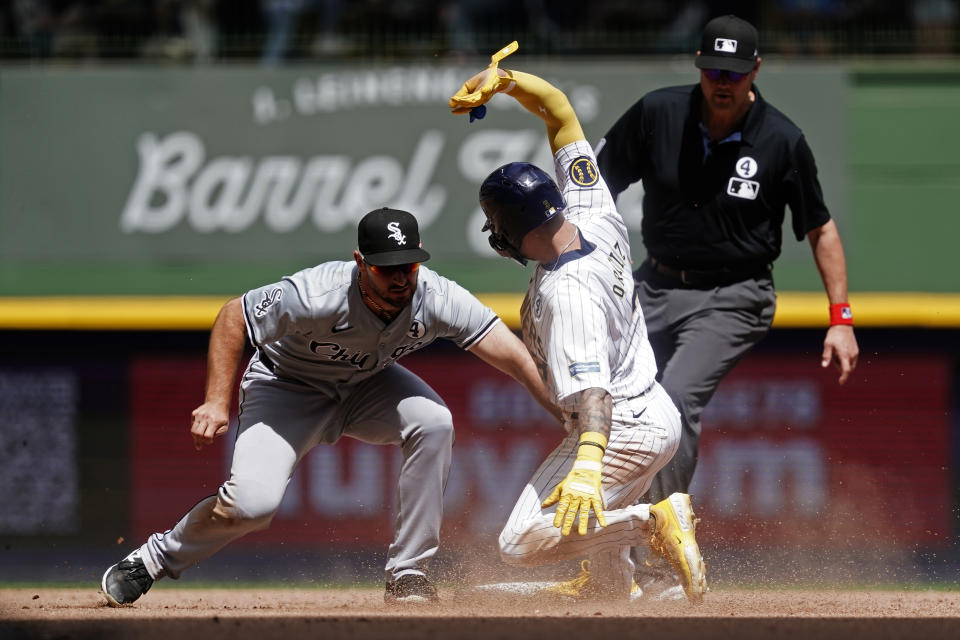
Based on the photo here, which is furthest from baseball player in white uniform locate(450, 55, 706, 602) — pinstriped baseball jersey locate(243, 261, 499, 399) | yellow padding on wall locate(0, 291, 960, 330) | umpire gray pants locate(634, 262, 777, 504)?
yellow padding on wall locate(0, 291, 960, 330)

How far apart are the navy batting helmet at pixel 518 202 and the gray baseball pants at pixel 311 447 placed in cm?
103

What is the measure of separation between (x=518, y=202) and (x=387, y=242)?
551 millimetres

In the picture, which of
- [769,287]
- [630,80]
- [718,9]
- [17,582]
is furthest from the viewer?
[718,9]

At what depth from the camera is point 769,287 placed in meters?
5.43

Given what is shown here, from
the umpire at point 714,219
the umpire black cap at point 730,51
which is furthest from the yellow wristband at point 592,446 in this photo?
the umpire black cap at point 730,51

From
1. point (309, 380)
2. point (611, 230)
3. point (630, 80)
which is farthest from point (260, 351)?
point (630, 80)

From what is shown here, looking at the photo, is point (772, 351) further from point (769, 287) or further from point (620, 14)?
point (620, 14)

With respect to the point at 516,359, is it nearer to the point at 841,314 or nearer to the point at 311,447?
the point at 311,447

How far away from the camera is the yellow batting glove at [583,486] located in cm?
401

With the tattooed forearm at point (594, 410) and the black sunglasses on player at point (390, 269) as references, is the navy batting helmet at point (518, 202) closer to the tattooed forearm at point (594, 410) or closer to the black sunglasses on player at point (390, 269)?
the black sunglasses on player at point (390, 269)

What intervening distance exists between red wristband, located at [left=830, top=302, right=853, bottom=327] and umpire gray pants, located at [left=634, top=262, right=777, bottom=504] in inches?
11.0

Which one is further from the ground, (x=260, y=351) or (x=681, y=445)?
(x=260, y=351)

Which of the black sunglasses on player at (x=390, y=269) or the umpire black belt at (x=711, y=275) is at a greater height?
the black sunglasses on player at (x=390, y=269)

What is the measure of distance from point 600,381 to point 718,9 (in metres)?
6.53
